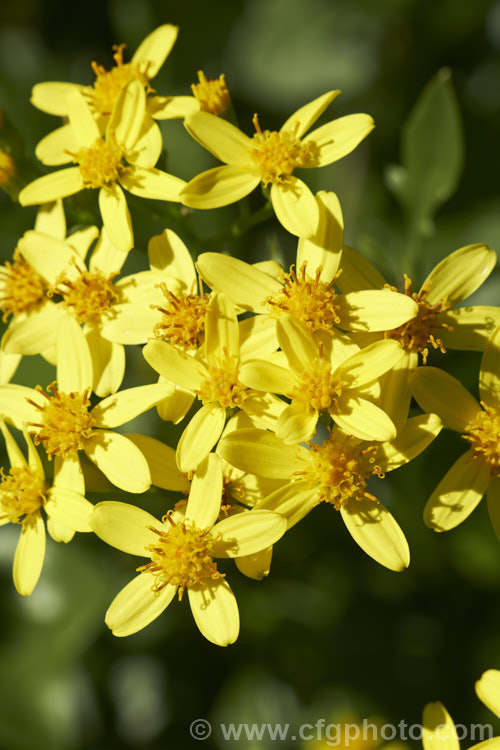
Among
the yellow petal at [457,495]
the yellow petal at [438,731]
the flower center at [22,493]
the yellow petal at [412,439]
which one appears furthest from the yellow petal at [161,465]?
the yellow petal at [438,731]

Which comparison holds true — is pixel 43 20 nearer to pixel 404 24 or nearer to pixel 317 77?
pixel 317 77

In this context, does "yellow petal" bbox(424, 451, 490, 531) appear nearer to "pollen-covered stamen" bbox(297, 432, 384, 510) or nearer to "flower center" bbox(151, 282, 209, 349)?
"pollen-covered stamen" bbox(297, 432, 384, 510)

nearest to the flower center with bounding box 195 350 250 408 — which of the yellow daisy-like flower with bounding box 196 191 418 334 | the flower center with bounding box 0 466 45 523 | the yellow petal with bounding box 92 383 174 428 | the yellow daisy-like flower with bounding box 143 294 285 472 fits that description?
the yellow daisy-like flower with bounding box 143 294 285 472

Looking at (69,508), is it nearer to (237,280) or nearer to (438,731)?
(237,280)

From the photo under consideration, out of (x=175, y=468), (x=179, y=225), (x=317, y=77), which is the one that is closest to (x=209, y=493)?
(x=175, y=468)

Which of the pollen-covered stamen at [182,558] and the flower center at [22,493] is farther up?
the flower center at [22,493]

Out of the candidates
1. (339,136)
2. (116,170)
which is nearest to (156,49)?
(116,170)

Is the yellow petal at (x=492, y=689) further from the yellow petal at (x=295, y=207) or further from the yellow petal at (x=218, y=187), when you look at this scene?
the yellow petal at (x=218, y=187)
